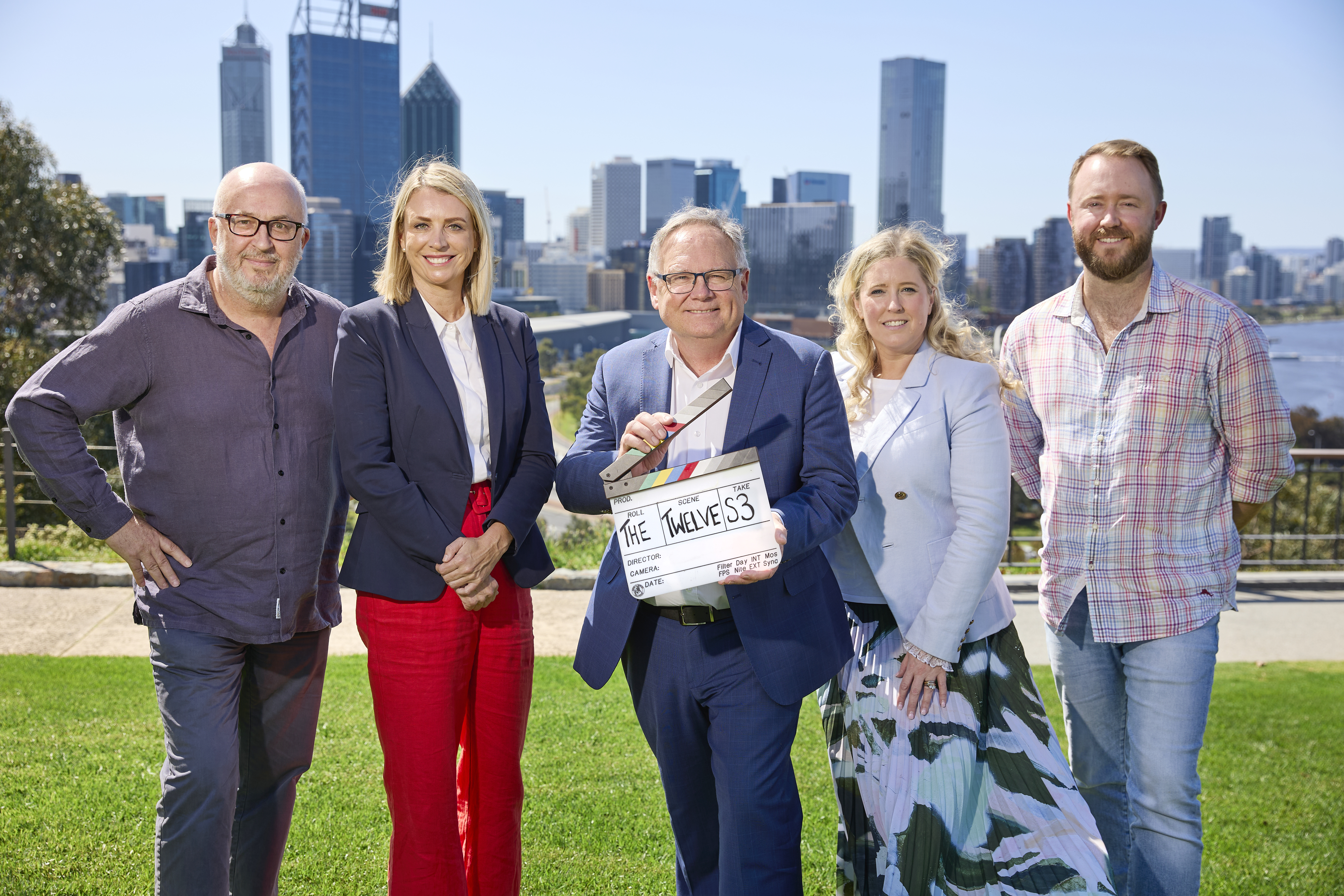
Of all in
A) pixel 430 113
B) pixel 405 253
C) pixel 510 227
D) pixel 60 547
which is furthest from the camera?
pixel 430 113

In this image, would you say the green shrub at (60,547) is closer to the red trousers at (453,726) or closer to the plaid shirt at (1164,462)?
the red trousers at (453,726)

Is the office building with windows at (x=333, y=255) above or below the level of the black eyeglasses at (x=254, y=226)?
above

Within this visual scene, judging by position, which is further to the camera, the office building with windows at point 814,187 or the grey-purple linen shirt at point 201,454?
the office building with windows at point 814,187

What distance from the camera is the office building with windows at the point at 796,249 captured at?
111 meters

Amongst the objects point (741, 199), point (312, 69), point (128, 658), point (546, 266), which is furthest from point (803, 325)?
point (312, 69)

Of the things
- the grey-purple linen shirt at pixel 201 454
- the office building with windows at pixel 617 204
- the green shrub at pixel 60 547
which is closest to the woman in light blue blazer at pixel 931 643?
the grey-purple linen shirt at pixel 201 454

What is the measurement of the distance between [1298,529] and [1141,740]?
945 inches

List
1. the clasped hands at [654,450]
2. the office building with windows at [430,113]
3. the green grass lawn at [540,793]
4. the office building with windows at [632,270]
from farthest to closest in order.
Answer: the office building with windows at [430,113] < the office building with windows at [632,270] < the green grass lawn at [540,793] < the clasped hands at [654,450]

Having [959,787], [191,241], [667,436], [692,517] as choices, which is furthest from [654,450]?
[191,241]

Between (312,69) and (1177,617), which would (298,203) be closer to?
(1177,617)

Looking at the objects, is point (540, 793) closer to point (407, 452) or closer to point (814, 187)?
point (407, 452)

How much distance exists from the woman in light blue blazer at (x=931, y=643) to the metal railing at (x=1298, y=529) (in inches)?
45.6

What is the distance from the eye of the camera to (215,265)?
9.80 feet

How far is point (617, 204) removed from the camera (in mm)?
187625
